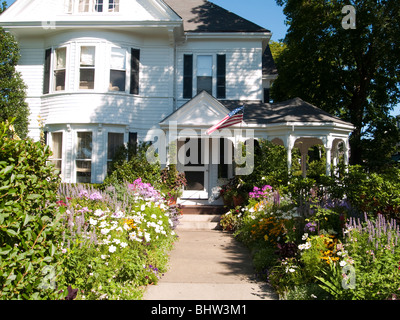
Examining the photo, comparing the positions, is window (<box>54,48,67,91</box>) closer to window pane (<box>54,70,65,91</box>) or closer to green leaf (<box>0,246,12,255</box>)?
window pane (<box>54,70,65,91</box>)

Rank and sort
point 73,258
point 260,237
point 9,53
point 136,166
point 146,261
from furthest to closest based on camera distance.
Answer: point 9,53, point 136,166, point 260,237, point 146,261, point 73,258

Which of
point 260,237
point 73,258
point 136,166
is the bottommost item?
point 260,237

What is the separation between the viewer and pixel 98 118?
13031 millimetres

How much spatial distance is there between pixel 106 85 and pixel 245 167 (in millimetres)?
6439

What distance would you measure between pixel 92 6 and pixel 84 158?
6118 mm

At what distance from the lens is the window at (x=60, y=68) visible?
13555mm

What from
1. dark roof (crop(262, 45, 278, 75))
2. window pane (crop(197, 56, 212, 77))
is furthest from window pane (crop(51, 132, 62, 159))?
dark roof (crop(262, 45, 278, 75))

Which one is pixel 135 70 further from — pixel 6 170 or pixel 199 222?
pixel 6 170

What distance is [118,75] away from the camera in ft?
44.5

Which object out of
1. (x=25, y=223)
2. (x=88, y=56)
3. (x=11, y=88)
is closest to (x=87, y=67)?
(x=88, y=56)

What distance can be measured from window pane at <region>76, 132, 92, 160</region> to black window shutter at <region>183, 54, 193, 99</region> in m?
4.26

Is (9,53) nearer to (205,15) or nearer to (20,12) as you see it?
(20,12)

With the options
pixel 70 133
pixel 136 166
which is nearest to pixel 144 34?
pixel 70 133

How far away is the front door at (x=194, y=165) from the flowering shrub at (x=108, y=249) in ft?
19.7
